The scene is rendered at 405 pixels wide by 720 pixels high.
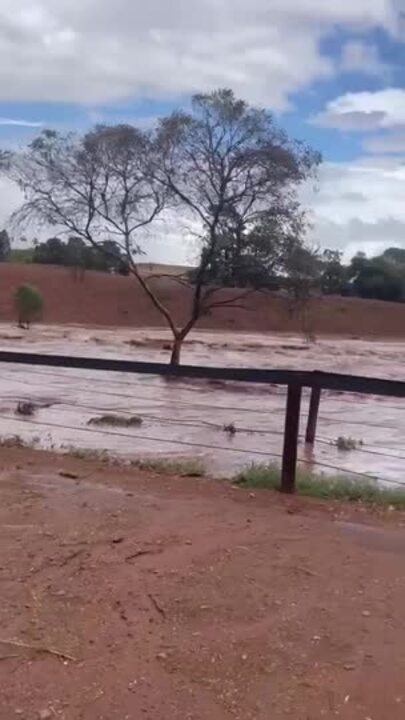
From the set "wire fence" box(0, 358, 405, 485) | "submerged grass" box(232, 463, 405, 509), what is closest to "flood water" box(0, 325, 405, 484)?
"wire fence" box(0, 358, 405, 485)

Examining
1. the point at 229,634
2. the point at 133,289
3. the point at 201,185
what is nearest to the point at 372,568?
the point at 229,634

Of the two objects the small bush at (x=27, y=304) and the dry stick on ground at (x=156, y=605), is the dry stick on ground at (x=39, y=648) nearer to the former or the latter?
the dry stick on ground at (x=156, y=605)

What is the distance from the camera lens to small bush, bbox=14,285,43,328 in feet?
188

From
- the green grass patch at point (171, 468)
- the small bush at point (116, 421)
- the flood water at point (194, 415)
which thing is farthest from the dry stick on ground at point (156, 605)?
the small bush at point (116, 421)

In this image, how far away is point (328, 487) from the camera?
8594mm

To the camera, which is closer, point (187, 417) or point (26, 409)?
point (26, 409)

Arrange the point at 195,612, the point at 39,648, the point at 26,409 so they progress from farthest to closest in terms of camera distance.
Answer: the point at 26,409
the point at 195,612
the point at 39,648

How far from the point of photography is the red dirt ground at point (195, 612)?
4.32m

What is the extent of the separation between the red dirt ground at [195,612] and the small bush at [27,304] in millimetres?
50912

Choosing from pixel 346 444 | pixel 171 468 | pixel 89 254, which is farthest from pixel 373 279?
pixel 171 468

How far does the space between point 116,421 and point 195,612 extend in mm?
13252

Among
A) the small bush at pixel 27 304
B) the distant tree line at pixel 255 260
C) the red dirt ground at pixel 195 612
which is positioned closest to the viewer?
the red dirt ground at pixel 195 612

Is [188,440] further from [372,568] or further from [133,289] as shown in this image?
[133,289]

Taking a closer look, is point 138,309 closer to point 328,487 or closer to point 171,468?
point 171,468
